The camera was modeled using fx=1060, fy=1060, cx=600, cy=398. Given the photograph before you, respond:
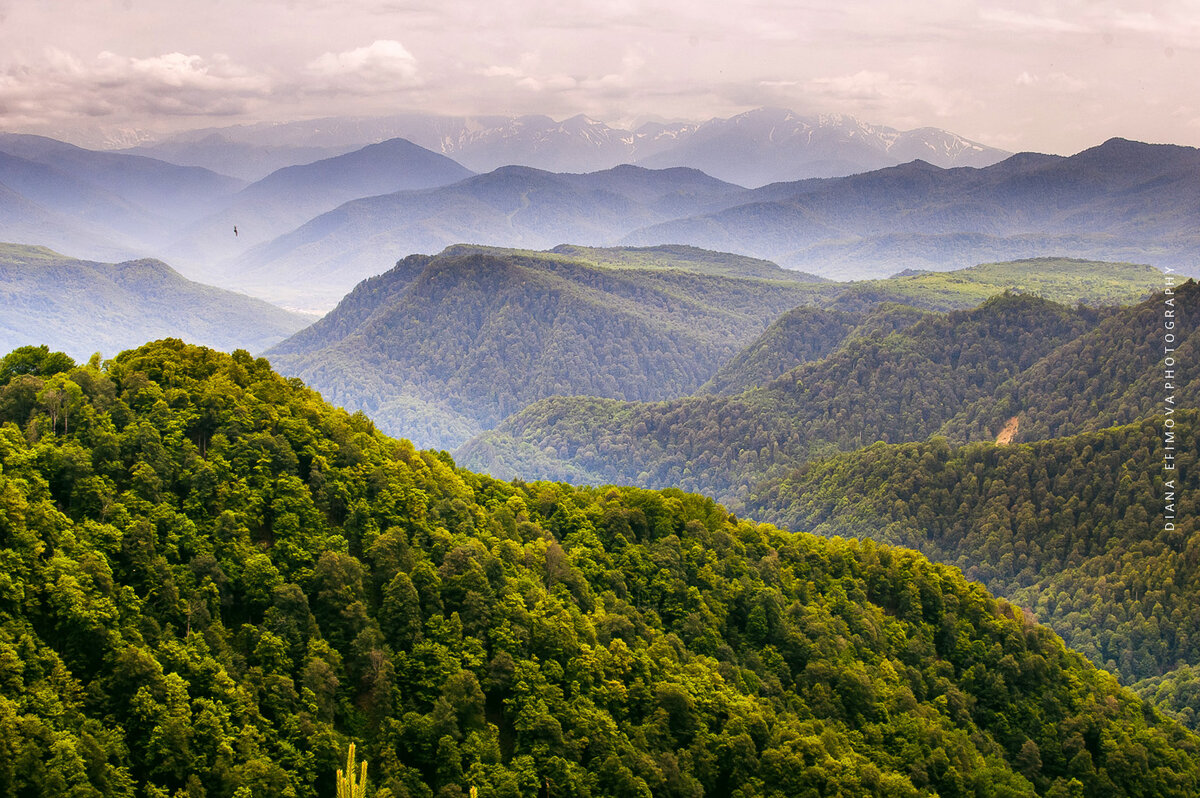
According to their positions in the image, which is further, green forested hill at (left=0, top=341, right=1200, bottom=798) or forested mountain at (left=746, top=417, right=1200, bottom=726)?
forested mountain at (left=746, top=417, right=1200, bottom=726)

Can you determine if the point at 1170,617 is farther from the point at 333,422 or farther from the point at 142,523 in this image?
the point at 142,523

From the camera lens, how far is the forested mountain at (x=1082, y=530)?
470 ft

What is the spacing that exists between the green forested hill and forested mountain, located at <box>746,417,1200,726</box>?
49869 mm

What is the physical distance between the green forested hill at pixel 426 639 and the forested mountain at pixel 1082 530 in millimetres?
49869

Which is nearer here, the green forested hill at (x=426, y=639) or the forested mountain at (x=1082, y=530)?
the green forested hill at (x=426, y=639)

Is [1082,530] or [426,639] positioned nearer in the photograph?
[426,639]

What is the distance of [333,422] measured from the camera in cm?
7656

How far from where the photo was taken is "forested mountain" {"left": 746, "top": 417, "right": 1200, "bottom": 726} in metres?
143

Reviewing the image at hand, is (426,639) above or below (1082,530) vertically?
above

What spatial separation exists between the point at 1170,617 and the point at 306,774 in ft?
423

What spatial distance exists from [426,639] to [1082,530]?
439 feet

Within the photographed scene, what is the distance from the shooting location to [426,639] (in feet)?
207

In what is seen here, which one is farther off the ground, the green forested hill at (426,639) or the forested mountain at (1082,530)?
the green forested hill at (426,639)

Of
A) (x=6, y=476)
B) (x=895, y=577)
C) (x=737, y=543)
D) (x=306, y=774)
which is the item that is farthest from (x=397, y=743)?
(x=895, y=577)
